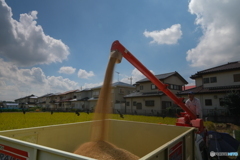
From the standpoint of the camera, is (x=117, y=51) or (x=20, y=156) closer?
(x=20, y=156)

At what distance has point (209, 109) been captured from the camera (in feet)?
46.1

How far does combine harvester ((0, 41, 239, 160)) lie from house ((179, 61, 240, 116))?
38.5ft

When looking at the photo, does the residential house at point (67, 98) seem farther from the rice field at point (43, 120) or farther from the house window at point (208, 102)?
the house window at point (208, 102)

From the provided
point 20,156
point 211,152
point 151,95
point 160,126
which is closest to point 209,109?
point 151,95

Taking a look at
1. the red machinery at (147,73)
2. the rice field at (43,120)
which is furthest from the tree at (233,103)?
the red machinery at (147,73)

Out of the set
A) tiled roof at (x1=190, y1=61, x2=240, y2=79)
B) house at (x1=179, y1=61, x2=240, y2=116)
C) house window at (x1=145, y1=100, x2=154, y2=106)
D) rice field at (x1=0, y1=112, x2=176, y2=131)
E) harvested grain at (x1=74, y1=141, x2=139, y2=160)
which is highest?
tiled roof at (x1=190, y1=61, x2=240, y2=79)

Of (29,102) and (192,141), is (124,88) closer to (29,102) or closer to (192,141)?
(192,141)

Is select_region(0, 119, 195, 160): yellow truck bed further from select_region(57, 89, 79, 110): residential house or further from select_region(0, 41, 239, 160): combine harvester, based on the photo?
select_region(57, 89, 79, 110): residential house

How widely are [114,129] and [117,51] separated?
187cm

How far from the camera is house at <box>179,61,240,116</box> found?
1382 centimetres

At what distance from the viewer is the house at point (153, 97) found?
19144 millimetres

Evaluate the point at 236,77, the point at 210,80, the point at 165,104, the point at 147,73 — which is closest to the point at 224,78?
the point at 236,77

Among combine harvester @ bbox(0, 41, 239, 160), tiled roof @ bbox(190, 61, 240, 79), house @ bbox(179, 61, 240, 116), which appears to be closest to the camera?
combine harvester @ bbox(0, 41, 239, 160)

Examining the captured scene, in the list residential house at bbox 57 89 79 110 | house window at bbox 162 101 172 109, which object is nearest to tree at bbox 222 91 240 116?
house window at bbox 162 101 172 109
